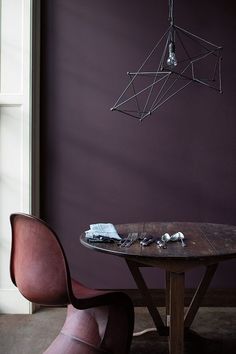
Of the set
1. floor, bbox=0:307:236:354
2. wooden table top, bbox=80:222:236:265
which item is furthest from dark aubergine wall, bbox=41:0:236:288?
wooden table top, bbox=80:222:236:265

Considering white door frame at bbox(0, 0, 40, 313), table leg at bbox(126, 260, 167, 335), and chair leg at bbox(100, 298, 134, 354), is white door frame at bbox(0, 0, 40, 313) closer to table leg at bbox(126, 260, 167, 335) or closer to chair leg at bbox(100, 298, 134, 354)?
table leg at bbox(126, 260, 167, 335)

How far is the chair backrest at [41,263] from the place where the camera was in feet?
5.56

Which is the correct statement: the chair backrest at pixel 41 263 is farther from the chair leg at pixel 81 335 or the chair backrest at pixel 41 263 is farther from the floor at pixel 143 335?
the floor at pixel 143 335

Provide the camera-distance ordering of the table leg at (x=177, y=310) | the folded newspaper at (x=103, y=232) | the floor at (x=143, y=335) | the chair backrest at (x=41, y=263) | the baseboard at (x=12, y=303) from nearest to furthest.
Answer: the chair backrest at (x=41, y=263) → the table leg at (x=177, y=310) → the folded newspaper at (x=103, y=232) → the floor at (x=143, y=335) → the baseboard at (x=12, y=303)

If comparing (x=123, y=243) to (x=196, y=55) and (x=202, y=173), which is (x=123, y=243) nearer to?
(x=202, y=173)

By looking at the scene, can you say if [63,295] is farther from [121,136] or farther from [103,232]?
[121,136]

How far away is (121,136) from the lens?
325cm

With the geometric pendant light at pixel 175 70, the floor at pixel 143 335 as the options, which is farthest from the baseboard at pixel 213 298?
the geometric pendant light at pixel 175 70

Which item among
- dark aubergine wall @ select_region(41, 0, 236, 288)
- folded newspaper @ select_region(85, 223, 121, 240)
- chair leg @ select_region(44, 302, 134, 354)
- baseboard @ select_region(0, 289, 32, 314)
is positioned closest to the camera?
chair leg @ select_region(44, 302, 134, 354)

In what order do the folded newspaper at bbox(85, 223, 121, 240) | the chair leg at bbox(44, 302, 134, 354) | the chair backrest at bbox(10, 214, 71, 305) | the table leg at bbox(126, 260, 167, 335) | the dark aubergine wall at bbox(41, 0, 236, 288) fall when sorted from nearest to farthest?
the chair backrest at bbox(10, 214, 71, 305)
the chair leg at bbox(44, 302, 134, 354)
the folded newspaper at bbox(85, 223, 121, 240)
the table leg at bbox(126, 260, 167, 335)
the dark aubergine wall at bbox(41, 0, 236, 288)

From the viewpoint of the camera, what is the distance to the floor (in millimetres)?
2457

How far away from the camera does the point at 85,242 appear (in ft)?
6.70

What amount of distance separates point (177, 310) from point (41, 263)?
69 centimetres

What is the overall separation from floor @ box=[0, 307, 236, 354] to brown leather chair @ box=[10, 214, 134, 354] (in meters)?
0.52
